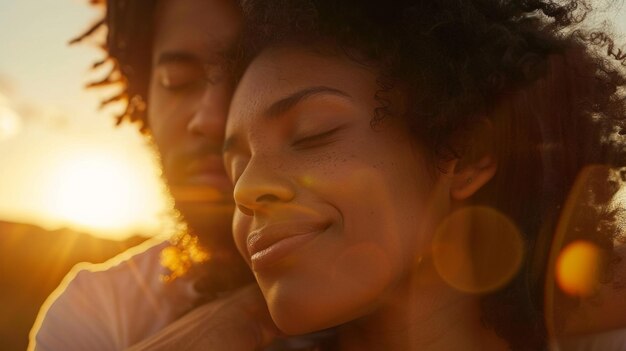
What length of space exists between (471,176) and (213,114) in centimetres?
105

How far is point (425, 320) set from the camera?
224 cm

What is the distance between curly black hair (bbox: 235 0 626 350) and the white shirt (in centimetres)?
137

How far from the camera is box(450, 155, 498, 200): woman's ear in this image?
2236 millimetres

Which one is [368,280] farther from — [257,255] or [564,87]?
[564,87]

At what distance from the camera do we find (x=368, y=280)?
6.57 ft

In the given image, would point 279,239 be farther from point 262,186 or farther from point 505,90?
point 505,90

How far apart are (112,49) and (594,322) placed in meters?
2.45

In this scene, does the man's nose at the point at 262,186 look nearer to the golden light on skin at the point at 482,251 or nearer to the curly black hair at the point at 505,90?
the curly black hair at the point at 505,90

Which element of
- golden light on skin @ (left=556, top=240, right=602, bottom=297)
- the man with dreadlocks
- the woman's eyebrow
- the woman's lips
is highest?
the woman's eyebrow

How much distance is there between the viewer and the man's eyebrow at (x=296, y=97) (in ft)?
6.85

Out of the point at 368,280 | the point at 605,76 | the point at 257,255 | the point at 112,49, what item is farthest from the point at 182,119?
the point at 605,76

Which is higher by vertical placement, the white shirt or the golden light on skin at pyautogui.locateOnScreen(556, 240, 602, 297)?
the golden light on skin at pyautogui.locateOnScreen(556, 240, 602, 297)

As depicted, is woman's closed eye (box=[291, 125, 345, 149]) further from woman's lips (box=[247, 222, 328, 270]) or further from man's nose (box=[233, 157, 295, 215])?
woman's lips (box=[247, 222, 328, 270])

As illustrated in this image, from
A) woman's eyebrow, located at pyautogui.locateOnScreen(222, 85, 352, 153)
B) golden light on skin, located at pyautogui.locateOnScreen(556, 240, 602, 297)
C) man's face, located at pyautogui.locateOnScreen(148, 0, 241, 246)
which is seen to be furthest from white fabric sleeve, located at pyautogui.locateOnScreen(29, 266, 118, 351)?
golden light on skin, located at pyautogui.locateOnScreen(556, 240, 602, 297)
